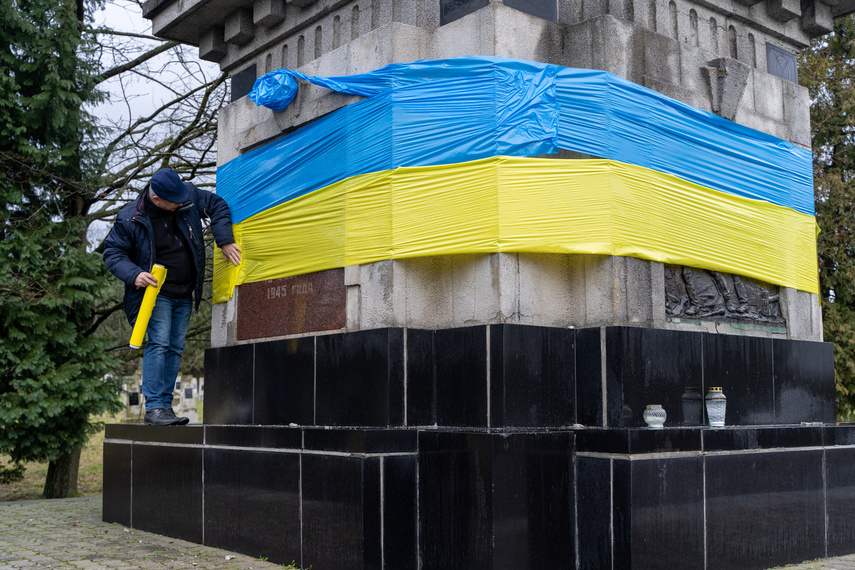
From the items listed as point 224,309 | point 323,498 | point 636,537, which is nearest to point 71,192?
point 224,309

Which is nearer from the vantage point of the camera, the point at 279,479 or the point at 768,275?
the point at 279,479

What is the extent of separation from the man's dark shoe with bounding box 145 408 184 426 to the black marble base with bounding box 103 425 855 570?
3.78 feet

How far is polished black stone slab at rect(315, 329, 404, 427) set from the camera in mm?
5562

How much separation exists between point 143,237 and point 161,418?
1473mm

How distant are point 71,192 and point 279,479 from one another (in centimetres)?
650

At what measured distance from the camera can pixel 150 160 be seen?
12.6 metres

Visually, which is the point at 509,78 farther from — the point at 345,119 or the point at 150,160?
the point at 150,160

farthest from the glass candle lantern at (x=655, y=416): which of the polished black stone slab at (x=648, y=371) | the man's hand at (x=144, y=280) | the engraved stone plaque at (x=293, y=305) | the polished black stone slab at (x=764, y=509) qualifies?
the man's hand at (x=144, y=280)

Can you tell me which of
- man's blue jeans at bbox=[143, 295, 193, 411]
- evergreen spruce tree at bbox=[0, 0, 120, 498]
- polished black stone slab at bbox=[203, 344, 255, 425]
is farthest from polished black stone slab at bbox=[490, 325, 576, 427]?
evergreen spruce tree at bbox=[0, 0, 120, 498]

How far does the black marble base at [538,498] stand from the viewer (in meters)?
4.96

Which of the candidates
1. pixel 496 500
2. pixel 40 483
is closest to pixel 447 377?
pixel 496 500

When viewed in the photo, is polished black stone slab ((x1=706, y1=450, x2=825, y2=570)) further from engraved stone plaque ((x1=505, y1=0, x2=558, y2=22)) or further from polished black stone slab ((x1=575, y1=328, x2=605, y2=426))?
engraved stone plaque ((x1=505, y1=0, x2=558, y2=22))

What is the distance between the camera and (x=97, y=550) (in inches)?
249

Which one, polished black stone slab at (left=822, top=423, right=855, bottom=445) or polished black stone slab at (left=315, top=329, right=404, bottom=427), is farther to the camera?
polished black stone slab at (left=822, top=423, right=855, bottom=445)
